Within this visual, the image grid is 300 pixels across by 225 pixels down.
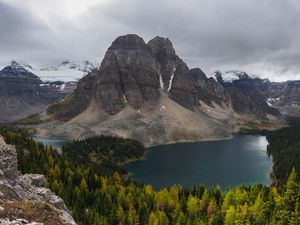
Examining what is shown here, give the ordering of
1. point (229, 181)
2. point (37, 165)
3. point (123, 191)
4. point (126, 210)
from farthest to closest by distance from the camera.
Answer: point (229, 181)
point (37, 165)
point (123, 191)
point (126, 210)

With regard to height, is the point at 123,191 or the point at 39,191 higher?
the point at 39,191

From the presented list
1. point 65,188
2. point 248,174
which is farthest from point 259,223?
point 248,174

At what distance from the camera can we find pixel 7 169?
181 feet

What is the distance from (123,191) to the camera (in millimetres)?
119250

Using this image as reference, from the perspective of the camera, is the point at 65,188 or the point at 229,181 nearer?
the point at 65,188

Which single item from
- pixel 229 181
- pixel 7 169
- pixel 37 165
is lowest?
pixel 229 181

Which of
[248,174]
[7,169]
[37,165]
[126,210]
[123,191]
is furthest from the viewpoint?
[248,174]

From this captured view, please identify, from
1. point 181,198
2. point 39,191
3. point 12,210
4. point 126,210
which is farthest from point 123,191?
point 12,210

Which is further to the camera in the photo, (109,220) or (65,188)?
(65,188)

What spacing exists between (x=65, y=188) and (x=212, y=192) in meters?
45.8

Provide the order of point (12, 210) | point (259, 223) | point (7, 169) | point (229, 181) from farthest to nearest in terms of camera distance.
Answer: point (229, 181) → point (259, 223) → point (7, 169) → point (12, 210)

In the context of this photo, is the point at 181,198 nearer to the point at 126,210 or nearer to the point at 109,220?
the point at 126,210

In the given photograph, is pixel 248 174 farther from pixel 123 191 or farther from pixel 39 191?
pixel 39 191

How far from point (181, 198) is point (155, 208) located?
1412cm
